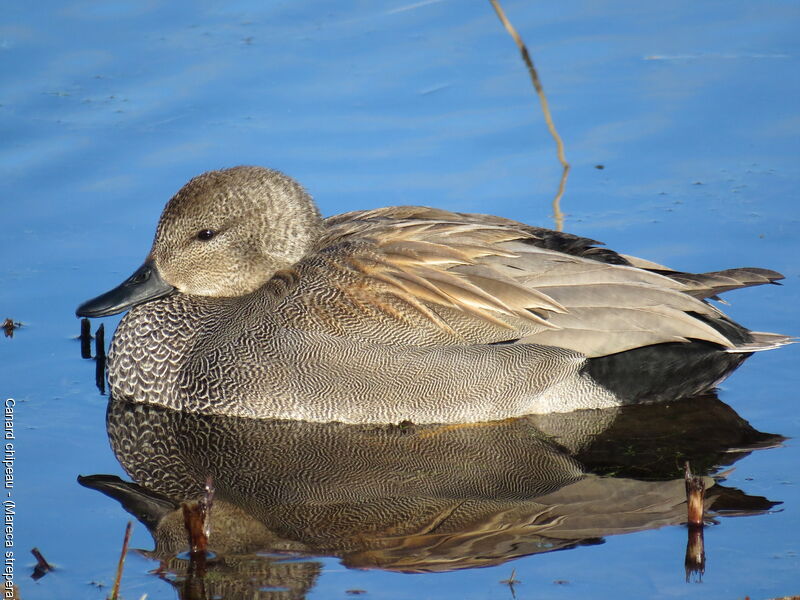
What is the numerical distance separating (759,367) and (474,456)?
1995 mm

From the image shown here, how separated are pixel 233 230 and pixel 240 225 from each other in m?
0.05

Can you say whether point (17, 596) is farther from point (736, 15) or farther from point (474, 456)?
point (736, 15)

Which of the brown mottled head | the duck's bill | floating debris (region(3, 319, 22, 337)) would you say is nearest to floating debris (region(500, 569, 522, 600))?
the brown mottled head

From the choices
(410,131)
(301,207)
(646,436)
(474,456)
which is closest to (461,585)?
(474,456)

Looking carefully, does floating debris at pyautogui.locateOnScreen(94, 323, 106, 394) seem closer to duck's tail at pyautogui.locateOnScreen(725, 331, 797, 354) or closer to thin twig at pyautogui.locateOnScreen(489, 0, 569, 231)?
thin twig at pyautogui.locateOnScreen(489, 0, 569, 231)

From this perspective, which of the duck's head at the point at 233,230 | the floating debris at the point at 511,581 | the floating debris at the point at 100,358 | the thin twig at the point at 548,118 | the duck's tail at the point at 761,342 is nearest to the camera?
the floating debris at the point at 511,581

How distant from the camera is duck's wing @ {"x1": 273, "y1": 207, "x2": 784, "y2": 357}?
23.6 ft

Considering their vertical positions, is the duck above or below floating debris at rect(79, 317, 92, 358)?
above

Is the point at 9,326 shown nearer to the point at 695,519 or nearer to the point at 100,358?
the point at 100,358

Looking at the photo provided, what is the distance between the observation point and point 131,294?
25.7 feet

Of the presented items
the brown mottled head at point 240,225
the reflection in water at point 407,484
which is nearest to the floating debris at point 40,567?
the reflection in water at point 407,484

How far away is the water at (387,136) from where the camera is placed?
7977mm

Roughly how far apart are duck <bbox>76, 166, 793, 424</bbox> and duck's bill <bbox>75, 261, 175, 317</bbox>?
0.07ft

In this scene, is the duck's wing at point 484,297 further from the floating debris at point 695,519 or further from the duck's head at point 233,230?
the floating debris at point 695,519
